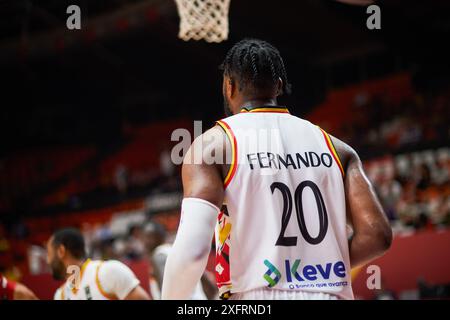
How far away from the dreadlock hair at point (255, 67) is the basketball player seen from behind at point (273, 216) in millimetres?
119

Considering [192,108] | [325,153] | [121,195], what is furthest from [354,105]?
[325,153]

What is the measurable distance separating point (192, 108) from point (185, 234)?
16570 mm

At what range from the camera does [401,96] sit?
634 inches

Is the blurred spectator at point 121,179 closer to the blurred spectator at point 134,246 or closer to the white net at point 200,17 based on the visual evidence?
the blurred spectator at point 134,246

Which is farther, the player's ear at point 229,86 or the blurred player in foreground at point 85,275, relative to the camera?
the blurred player in foreground at point 85,275

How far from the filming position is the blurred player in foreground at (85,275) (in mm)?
4684

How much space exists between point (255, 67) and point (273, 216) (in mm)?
626

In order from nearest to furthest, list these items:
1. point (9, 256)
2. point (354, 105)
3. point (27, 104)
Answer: point (9, 256), point (354, 105), point (27, 104)

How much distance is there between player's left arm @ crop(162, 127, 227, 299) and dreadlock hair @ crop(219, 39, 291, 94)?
0.34m

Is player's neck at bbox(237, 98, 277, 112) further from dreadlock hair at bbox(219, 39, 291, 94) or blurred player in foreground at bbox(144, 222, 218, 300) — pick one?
blurred player in foreground at bbox(144, 222, 218, 300)

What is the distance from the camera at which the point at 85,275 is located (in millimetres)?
4777

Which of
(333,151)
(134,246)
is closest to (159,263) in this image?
(333,151)

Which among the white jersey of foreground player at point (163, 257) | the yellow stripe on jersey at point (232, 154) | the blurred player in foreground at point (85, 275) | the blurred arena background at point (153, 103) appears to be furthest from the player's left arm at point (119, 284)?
the blurred arena background at point (153, 103)

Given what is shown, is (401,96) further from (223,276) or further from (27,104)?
(223,276)
